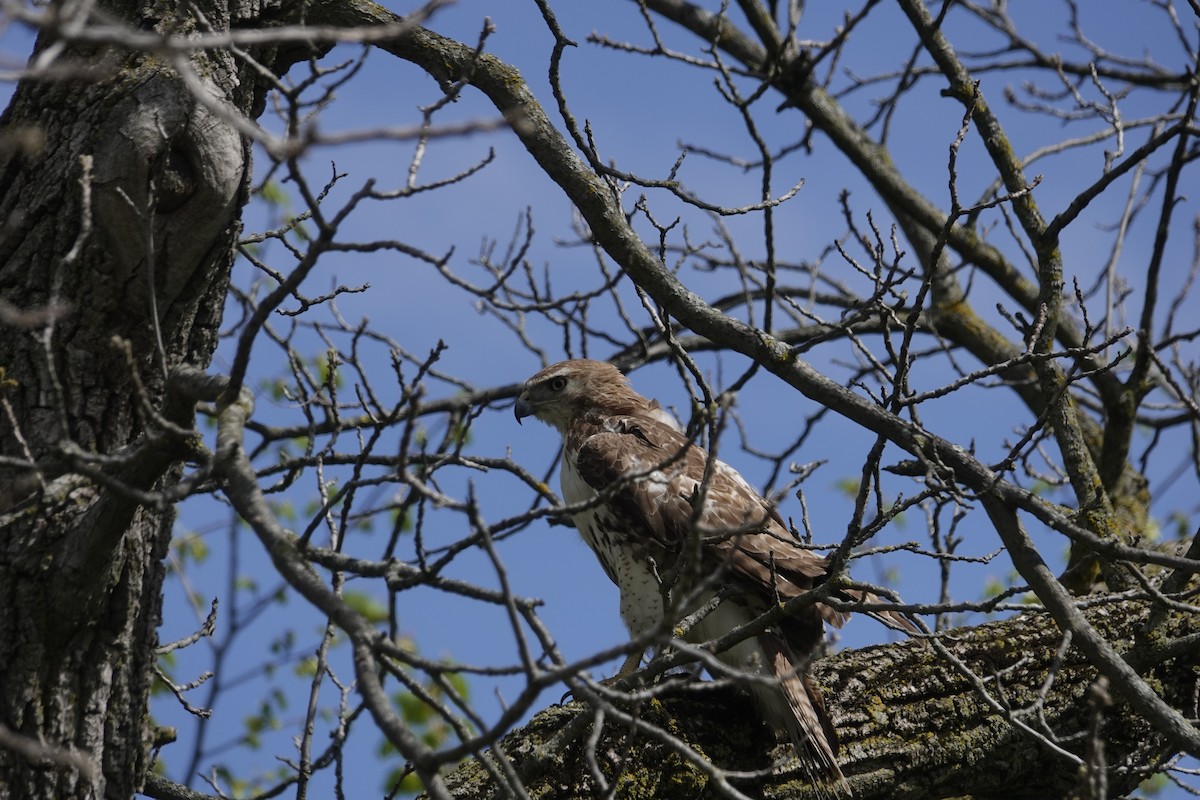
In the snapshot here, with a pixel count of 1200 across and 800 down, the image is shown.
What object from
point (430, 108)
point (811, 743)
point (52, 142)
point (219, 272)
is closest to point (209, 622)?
point (219, 272)

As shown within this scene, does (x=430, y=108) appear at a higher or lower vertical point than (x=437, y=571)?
higher

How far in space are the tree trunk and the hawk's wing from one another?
5.52 feet

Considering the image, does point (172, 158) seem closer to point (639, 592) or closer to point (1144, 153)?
point (639, 592)

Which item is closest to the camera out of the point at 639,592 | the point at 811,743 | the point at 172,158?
the point at 172,158

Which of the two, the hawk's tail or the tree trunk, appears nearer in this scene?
the tree trunk

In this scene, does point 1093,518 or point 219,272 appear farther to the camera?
point 1093,518

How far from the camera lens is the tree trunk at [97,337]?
3082mm

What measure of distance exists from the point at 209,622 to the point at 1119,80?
6.32m

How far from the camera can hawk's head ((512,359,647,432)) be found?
6.02 m

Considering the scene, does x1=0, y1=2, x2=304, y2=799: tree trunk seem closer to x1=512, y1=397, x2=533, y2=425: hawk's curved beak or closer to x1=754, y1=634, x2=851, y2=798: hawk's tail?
x1=754, y1=634, x2=851, y2=798: hawk's tail

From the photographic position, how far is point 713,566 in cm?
467

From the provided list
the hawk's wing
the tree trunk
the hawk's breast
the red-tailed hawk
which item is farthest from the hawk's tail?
the tree trunk

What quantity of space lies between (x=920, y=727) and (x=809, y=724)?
443 mm

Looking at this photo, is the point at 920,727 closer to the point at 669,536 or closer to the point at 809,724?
the point at 809,724
